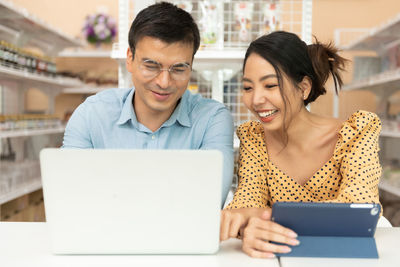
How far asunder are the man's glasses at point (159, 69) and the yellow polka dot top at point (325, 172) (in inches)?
12.2

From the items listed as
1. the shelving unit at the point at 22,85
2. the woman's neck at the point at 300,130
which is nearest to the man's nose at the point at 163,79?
the woman's neck at the point at 300,130

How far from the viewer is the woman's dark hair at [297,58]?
1360 millimetres

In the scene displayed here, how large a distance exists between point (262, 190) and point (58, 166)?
2.79 ft

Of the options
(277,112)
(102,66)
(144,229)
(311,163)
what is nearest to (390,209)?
(311,163)

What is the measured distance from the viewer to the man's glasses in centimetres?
143

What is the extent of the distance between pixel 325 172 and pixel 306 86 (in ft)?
0.99

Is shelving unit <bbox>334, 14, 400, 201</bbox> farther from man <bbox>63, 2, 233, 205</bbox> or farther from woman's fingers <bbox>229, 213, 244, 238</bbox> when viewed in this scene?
woman's fingers <bbox>229, 213, 244, 238</bbox>

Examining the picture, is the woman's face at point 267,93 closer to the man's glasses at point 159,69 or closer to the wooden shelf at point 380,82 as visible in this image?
the man's glasses at point 159,69

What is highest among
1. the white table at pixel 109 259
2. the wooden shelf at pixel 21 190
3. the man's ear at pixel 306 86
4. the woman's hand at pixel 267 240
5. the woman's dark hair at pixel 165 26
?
the woman's dark hair at pixel 165 26

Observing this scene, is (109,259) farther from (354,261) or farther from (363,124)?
(363,124)

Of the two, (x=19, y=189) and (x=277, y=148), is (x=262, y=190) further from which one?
(x=19, y=189)

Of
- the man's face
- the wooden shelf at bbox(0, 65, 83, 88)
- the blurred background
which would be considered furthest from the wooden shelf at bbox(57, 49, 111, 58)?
the man's face

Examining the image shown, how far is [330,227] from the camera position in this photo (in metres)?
0.88

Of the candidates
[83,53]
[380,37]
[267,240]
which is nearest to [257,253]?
[267,240]
